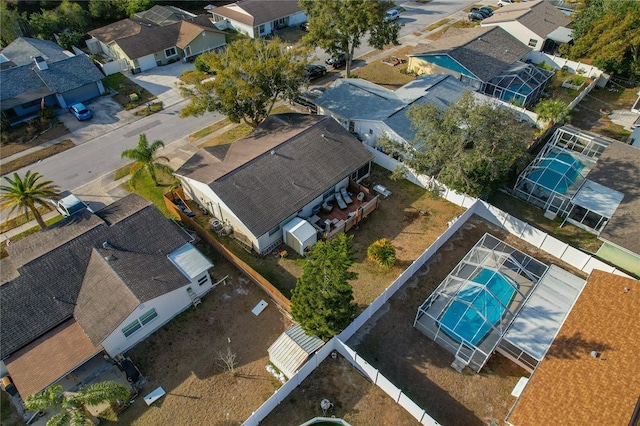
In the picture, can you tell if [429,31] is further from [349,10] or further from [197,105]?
[197,105]

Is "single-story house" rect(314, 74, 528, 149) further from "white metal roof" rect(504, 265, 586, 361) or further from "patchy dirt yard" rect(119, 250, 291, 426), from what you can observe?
"patchy dirt yard" rect(119, 250, 291, 426)

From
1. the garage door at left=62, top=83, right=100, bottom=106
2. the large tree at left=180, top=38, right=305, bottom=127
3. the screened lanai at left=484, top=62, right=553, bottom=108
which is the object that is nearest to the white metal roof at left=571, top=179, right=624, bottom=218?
the screened lanai at left=484, top=62, right=553, bottom=108

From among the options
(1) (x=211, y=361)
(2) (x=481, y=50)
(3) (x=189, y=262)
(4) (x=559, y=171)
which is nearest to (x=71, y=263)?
(3) (x=189, y=262)

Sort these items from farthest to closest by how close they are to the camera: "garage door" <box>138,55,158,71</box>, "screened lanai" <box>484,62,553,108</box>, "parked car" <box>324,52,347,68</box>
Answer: "parked car" <box>324,52,347,68</box>
"garage door" <box>138,55,158,71</box>
"screened lanai" <box>484,62,553,108</box>

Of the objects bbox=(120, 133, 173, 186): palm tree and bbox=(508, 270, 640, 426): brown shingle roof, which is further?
bbox=(120, 133, 173, 186): palm tree

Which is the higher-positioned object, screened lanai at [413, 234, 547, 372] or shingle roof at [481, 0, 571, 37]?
shingle roof at [481, 0, 571, 37]

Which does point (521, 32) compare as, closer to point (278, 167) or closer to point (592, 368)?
point (278, 167)

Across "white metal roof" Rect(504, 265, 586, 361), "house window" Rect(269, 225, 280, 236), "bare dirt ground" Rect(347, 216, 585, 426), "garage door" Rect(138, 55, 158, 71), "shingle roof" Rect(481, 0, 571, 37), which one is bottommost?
"bare dirt ground" Rect(347, 216, 585, 426)

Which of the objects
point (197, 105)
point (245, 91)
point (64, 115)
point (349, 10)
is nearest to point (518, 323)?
point (245, 91)
